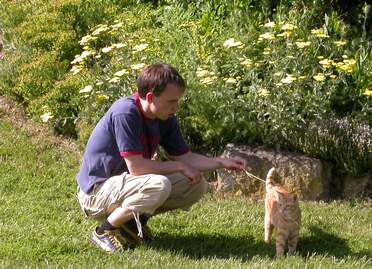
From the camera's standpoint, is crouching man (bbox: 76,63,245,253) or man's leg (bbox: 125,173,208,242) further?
man's leg (bbox: 125,173,208,242)

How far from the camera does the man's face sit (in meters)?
4.59

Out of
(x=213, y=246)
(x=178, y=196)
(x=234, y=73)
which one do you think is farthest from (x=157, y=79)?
(x=234, y=73)

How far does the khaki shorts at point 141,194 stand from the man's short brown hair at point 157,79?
0.53m

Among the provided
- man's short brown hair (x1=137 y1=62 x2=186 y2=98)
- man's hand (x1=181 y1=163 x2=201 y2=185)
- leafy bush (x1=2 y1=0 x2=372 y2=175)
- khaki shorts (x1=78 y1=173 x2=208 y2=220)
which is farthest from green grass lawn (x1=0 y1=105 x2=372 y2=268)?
man's short brown hair (x1=137 y1=62 x2=186 y2=98)

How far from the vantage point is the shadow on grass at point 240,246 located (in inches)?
192

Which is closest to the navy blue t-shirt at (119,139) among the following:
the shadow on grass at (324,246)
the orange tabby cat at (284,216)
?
the orange tabby cat at (284,216)

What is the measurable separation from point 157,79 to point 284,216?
112 cm

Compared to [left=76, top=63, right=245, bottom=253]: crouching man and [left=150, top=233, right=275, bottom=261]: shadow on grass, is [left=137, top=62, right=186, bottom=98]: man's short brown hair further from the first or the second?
[left=150, top=233, right=275, bottom=261]: shadow on grass

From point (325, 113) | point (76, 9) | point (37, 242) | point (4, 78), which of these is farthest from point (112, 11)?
point (37, 242)

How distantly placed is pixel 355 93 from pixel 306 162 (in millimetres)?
788

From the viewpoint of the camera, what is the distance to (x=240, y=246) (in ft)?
16.5

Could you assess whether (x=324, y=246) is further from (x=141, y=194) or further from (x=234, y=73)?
(x=234, y=73)

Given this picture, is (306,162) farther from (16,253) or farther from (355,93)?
(16,253)

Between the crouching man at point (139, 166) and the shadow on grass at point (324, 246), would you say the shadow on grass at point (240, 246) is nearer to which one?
the shadow on grass at point (324, 246)
